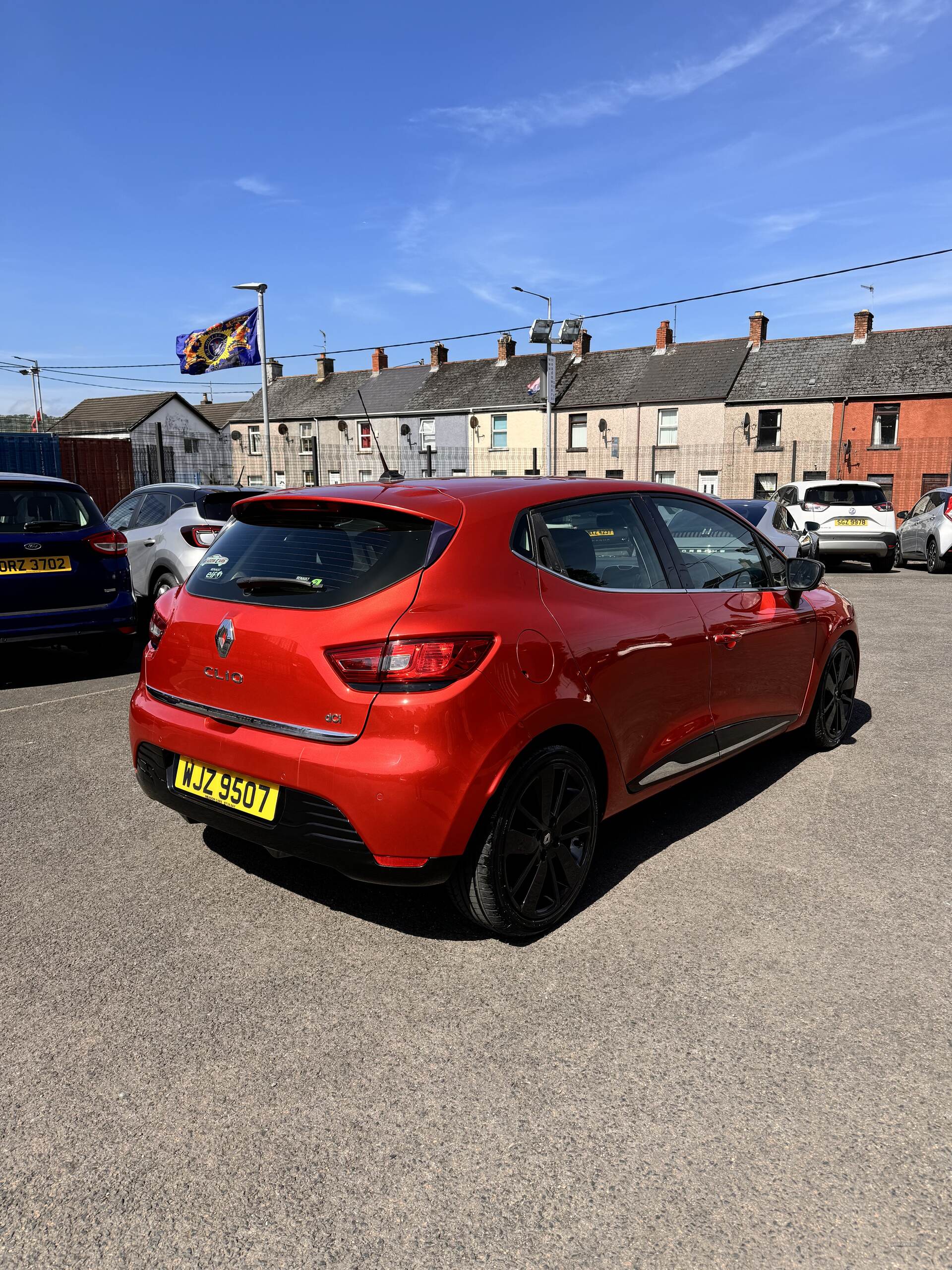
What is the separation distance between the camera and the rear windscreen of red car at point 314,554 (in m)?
3.00

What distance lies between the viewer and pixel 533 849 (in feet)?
10.2

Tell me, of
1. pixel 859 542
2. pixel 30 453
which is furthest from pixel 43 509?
pixel 859 542

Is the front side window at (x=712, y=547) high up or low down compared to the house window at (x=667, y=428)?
down

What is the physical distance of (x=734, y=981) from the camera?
9.50ft

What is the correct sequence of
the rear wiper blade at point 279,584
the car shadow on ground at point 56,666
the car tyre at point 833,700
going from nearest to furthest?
the rear wiper blade at point 279,584, the car tyre at point 833,700, the car shadow on ground at point 56,666

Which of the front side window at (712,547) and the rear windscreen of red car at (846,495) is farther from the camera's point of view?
the rear windscreen of red car at (846,495)

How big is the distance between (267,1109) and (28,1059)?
0.73 m

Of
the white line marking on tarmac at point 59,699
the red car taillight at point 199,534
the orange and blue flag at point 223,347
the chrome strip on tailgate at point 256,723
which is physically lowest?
the white line marking on tarmac at point 59,699

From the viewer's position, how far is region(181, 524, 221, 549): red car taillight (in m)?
8.71

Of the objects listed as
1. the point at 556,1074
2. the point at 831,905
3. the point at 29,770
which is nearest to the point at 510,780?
the point at 556,1074

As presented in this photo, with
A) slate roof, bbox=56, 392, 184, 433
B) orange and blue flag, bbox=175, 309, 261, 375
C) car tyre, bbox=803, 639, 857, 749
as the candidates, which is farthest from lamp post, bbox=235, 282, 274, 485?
slate roof, bbox=56, 392, 184, 433

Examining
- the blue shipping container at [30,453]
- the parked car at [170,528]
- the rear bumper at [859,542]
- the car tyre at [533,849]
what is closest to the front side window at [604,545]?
the car tyre at [533,849]

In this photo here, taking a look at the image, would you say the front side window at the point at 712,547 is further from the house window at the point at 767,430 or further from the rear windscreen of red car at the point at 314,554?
the house window at the point at 767,430

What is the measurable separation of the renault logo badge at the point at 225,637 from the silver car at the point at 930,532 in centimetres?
1687
